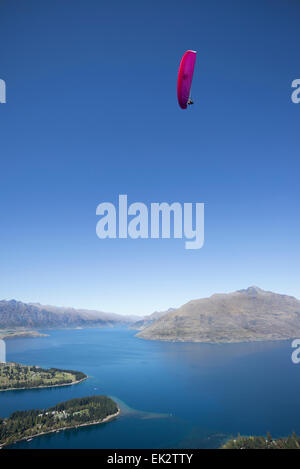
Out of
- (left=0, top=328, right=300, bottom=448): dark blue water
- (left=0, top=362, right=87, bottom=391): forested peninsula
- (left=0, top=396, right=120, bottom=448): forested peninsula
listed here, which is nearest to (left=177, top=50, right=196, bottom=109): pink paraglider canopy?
(left=0, top=328, right=300, bottom=448): dark blue water

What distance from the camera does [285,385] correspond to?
13200 cm

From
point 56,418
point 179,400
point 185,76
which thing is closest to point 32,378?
point 56,418

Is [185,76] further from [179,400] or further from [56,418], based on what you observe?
[179,400]

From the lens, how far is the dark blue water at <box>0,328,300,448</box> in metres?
74.7

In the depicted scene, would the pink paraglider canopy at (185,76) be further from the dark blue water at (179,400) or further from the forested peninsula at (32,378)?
the forested peninsula at (32,378)

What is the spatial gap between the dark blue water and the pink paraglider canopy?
83.8 metres

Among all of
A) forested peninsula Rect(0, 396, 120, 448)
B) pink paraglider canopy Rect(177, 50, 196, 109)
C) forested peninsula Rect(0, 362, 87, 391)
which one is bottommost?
forested peninsula Rect(0, 362, 87, 391)

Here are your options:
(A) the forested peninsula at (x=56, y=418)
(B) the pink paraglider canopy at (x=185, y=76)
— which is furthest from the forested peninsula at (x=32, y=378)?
(B) the pink paraglider canopy at (x=185, y=76)

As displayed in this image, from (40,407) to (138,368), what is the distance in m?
86.3

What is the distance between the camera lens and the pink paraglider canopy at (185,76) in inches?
1078

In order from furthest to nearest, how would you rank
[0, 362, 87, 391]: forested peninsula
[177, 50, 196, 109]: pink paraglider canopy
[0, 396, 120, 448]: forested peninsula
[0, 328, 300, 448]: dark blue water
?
1. [0, 362, 87, 391]: forested peninsula
2. [0, 396, 120, 448]: forested peninsula
3. [0, 328, 300, 448]: dark blue water
4. [177, 50, 196, 109]: pink paraglider canopy

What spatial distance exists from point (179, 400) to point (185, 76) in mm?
121411

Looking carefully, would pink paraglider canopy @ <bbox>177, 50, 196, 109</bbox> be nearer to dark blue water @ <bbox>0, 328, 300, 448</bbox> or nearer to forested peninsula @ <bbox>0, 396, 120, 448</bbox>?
dark blue water @ <bbox>0, 328, 300, 448</bbox>
